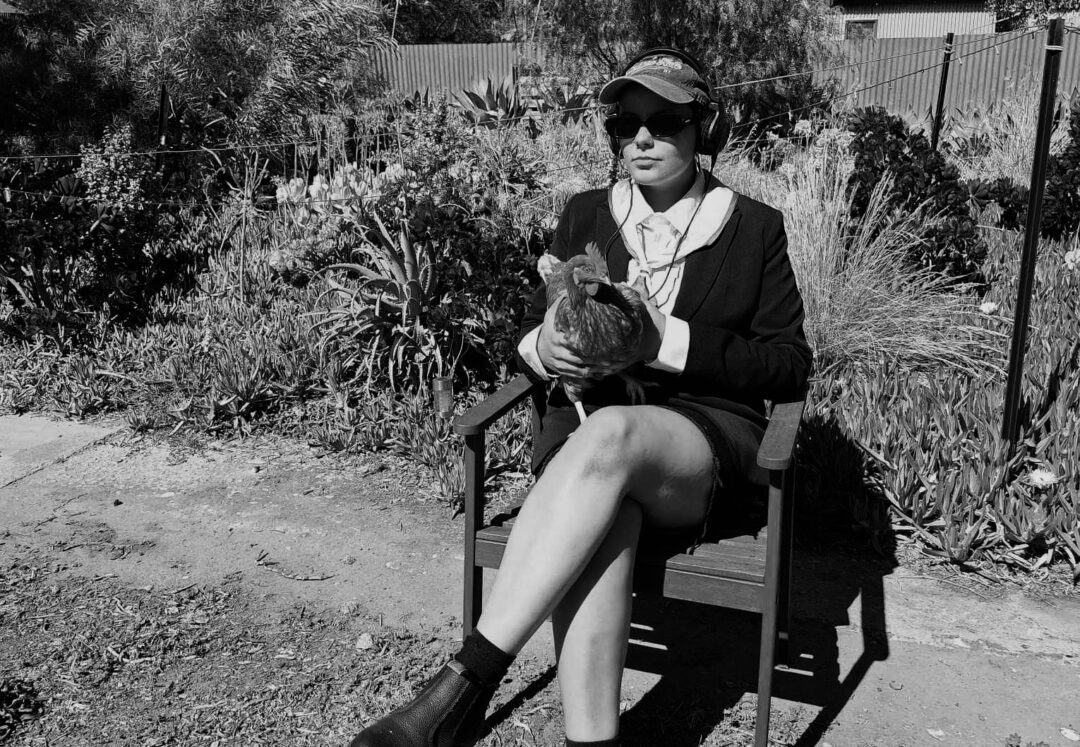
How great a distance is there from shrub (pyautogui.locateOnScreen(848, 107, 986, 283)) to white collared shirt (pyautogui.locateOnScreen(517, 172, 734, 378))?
2722mm

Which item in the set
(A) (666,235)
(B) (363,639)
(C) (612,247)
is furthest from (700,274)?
(B) (363,639)

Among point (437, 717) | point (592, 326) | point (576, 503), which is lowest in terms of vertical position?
point (437, 717)

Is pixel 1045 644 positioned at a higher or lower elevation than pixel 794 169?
lower

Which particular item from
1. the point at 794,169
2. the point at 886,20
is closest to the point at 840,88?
the point at 794,169

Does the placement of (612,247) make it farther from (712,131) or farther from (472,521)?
(472,521)

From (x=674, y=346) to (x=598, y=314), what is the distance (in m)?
0.27

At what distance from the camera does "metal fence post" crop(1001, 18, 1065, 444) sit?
2951 millimetres

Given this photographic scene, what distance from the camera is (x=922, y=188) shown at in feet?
17.5

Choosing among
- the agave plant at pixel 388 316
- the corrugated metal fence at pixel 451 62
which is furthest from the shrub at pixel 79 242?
the corrugated metal fence at pixel 451 62

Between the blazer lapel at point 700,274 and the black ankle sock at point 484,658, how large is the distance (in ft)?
3.22

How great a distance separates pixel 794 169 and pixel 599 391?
3.62 metres

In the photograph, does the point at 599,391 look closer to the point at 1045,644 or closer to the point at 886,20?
the point at 1045,644

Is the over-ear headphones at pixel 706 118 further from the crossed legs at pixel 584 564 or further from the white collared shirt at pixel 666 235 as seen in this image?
the crossed legs at pixel 584 564

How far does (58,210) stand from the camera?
201 inches
